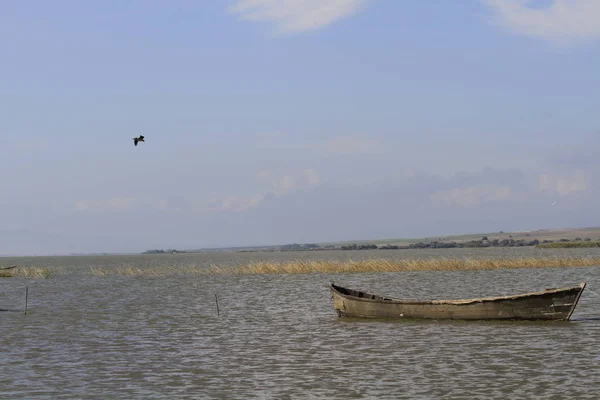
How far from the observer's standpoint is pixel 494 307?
28.1 m

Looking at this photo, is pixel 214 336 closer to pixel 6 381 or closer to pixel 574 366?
pixel 6 381

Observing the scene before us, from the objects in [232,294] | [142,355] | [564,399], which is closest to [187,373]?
[142,355]

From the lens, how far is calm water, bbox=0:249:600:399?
17.1 meters

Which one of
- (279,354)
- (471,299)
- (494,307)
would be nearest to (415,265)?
(471,299)

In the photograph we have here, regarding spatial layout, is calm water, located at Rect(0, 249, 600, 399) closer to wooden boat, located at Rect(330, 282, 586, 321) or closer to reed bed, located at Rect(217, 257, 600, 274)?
wooden boat, located at Rect(330, 282, 586, 321)

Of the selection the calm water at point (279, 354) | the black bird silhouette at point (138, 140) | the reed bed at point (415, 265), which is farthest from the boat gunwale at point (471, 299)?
the reed bed at point (415, 265)

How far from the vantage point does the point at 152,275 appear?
7244 cm

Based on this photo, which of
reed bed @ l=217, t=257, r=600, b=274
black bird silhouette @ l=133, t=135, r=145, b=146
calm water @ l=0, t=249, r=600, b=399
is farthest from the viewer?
reed bed @ l=217, t=257, r=600, b=274

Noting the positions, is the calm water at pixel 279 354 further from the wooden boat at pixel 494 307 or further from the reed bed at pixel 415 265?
the reed bed at pixel 415 265

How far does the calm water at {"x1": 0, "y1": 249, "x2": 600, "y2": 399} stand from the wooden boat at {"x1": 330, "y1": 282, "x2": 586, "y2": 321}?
42 centimetres

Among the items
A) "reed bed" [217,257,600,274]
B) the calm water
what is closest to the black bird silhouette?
the calm water

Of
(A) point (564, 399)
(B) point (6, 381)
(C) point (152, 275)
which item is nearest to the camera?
(A) point (564, 399)

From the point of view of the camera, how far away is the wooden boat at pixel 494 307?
27.7m

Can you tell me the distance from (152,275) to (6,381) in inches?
2139
